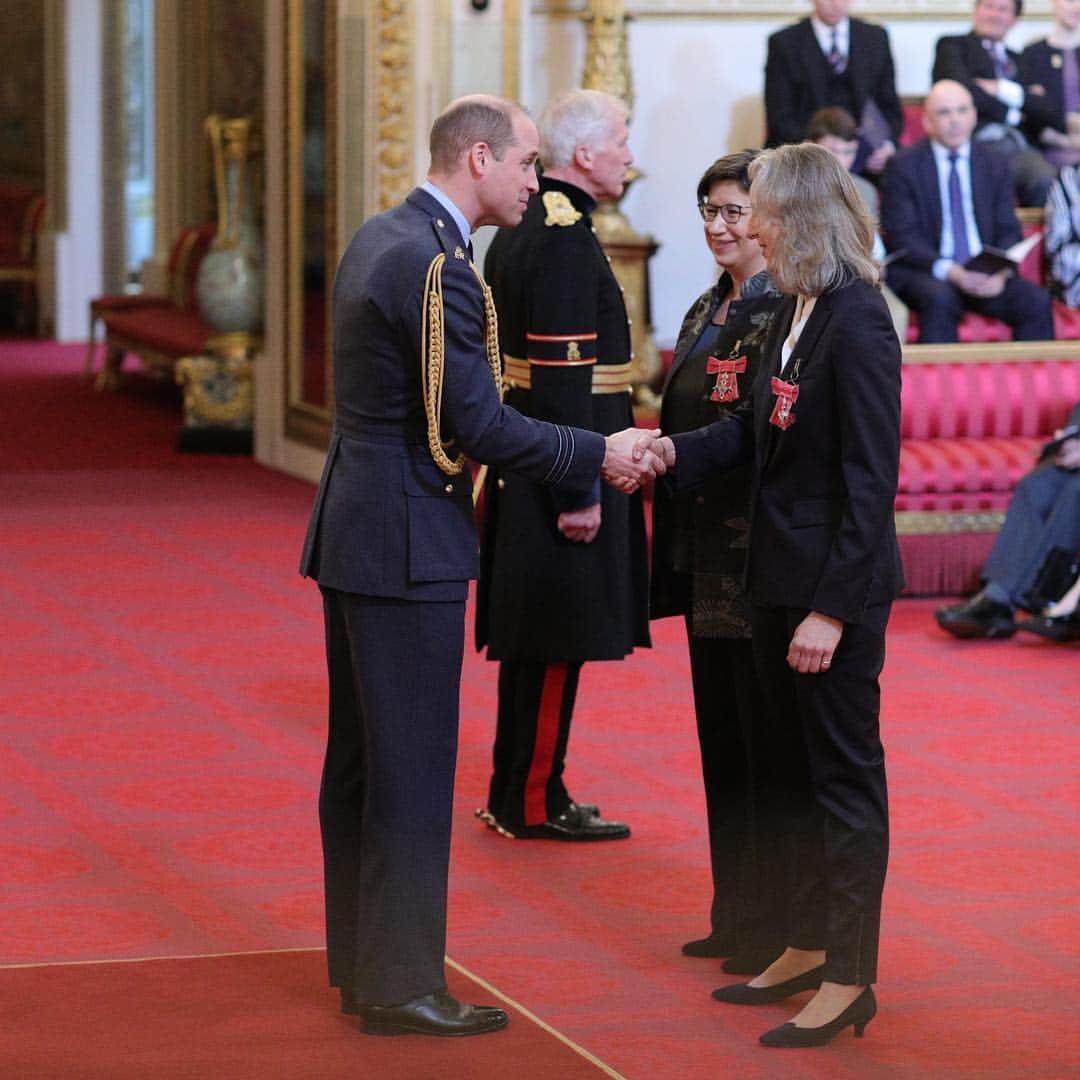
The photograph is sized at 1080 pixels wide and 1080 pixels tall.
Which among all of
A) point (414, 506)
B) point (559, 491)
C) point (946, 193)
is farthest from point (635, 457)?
point (946, 193)

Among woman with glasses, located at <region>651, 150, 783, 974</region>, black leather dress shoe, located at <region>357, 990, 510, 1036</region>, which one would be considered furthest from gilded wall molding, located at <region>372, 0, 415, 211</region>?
black leather dress shoe, located at <region>357, 990, 510, 1036</region>

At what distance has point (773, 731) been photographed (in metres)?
4.07

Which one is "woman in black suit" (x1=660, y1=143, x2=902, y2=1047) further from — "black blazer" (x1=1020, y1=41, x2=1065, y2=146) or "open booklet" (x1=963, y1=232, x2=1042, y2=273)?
"black blazer" (x1=1020, y1=41, x2=1065, y2=146)

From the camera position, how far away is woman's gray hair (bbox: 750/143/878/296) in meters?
3.79

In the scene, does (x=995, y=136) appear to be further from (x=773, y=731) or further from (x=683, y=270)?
(x=773, y=731)

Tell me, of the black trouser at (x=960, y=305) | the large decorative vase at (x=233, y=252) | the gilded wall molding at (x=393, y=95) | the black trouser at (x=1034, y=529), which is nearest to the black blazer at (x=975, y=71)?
the black trouser at (x=960, y=305)

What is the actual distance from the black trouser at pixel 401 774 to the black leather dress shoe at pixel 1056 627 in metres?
3.95

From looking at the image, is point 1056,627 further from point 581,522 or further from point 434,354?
point 434,354

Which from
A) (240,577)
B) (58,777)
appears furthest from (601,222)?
→ (58,777)

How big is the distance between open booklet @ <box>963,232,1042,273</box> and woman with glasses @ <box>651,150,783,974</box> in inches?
212

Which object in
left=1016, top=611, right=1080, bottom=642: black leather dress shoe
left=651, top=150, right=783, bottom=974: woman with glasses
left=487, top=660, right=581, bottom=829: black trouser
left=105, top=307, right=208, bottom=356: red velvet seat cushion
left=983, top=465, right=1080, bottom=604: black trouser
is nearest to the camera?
left=651, top=150, right=783, bottom=974: woman with glasses

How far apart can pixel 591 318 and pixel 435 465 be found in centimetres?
127

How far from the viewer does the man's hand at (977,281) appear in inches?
383

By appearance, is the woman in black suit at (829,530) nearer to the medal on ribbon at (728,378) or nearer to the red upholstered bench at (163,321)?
the medal on ribbon at (728,378)
